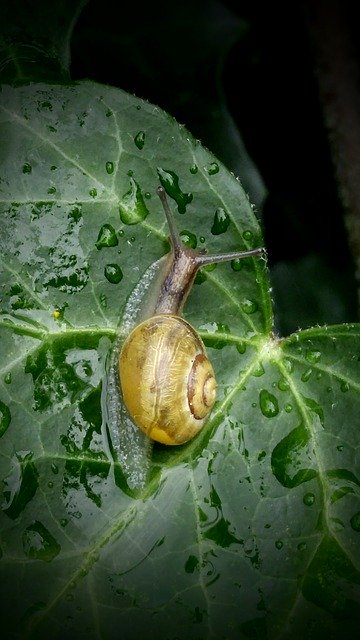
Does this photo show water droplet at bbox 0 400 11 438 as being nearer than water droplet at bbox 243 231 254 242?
Yes

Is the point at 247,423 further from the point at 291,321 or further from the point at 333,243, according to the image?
the point at 333,243

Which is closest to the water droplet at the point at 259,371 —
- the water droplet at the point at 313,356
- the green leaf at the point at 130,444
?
the green leaf at the point at 130,444

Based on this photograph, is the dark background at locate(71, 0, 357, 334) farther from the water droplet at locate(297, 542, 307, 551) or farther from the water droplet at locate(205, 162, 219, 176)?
the water droplet at locate(297, 542, 307, 551)

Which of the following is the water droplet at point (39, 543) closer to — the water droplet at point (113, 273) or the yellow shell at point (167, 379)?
the yellow shell at point (167, 379)

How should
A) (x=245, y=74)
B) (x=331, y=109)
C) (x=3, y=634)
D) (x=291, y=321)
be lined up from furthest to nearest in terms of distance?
1. (x=245, y=74)
2. (x=291, y=321)
3. (x=331, y=109)
4. (x=3, y=634)

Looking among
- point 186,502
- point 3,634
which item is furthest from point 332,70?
point 3,634

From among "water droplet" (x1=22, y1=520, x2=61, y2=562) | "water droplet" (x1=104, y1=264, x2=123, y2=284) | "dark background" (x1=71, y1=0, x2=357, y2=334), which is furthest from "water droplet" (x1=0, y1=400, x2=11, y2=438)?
"dark background" (x1=71, y1=0, x2=357, y2=334)

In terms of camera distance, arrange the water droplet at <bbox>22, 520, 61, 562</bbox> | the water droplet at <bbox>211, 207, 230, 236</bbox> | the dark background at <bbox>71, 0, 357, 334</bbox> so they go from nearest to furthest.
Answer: the water droplet at <bbox>22, 520, 61, 562</bbox>, the water droplet at <bbox>211, 207, 230, 236</bbox>, the dark background at <bbox>71, 0, 357, 334</bbox>
